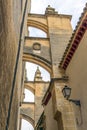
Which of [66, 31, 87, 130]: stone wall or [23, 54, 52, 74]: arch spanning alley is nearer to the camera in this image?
[66, 31, 87, 130]: stone wall

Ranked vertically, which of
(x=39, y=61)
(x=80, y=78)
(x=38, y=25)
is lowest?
(x=80, y=78)

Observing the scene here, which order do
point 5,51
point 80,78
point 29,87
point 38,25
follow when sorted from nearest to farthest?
point 5,51, point 80,78, point 38,25, point 29,87

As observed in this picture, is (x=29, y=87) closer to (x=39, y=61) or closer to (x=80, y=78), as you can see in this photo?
(x=39, y=61)

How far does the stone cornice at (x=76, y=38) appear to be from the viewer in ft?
27.0

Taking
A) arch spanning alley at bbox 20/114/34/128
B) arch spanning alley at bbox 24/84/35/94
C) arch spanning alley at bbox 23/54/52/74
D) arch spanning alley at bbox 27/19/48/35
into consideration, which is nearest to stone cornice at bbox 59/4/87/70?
arch spanning alley at bbox 23/54/52/74

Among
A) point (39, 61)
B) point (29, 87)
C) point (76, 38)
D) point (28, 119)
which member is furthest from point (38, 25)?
point (28, 119)

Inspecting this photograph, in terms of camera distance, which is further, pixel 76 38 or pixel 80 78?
pixel 76 38

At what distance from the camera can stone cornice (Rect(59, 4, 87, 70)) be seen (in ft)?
27.0

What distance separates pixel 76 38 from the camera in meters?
9.15

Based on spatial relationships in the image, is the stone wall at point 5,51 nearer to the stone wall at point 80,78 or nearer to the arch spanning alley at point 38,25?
the stone wall at point 80,78

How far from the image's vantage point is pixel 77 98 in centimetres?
905

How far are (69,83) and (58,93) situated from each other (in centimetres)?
66

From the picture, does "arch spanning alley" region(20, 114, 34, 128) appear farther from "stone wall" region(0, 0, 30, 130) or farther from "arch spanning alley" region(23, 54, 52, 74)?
"stone wall" region(0, 0, 30, 130)

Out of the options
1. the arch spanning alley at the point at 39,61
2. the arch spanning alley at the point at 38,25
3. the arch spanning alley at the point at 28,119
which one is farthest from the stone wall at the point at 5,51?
→ the arch spanning alley at the point at 28,119
